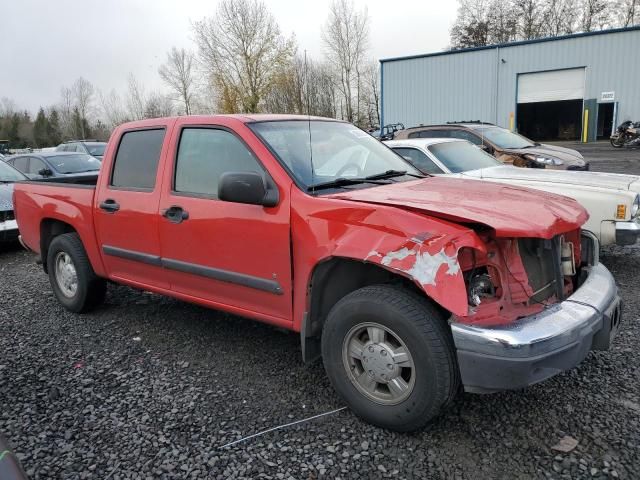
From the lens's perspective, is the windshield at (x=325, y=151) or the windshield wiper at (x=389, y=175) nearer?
the windshield at (x=325, y=151)

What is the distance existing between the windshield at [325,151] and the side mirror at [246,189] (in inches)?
8.8

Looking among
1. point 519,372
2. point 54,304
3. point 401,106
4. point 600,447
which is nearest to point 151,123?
point 54,304

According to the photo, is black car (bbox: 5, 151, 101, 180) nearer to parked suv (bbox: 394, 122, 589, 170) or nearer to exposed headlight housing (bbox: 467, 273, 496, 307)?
parked suv (bbox: 394, 122, 589, 170)

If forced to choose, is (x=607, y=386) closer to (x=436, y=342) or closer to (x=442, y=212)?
(x=436, y=342)

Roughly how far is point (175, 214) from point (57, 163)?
32.7 ft

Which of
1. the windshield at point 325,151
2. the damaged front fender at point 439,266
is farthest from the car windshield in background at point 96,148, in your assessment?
the damaged front fender at point 439,266

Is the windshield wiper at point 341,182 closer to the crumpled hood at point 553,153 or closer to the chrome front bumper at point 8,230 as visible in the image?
the chrome front bumper at point 8,230

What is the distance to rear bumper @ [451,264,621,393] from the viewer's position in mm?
2453

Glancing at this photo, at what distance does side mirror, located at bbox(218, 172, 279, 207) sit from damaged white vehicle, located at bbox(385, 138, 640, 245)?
286 centimetres

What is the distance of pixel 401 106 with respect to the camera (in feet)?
101

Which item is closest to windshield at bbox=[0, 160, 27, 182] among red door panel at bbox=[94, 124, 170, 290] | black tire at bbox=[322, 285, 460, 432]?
red door panel at bbox=[94, 124, 170, 290]

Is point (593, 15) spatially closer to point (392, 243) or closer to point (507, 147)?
point (507, 147)

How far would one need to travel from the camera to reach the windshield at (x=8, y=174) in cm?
891

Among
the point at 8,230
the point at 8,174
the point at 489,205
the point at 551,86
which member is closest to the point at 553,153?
the point at 489,205
